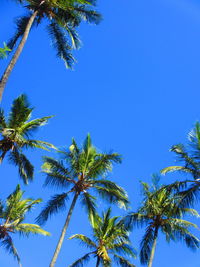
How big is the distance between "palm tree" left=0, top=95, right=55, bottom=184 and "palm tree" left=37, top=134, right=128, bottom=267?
1686 mm

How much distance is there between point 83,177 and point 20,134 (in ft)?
14.2

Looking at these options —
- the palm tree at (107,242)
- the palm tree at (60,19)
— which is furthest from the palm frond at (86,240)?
the palm tree at (60,19)

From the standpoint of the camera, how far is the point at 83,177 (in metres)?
18.2

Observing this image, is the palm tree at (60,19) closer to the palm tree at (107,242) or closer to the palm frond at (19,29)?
the palm frond at (19,29)

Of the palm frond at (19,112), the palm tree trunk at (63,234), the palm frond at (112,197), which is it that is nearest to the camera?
the palm tree trunk at (63,234)

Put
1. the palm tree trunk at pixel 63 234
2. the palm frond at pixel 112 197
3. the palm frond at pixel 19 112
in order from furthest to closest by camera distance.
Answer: the palm frond at pixel 112 197
the palm frond at pixel 19 112
the palm tree trunk at pixel 63 234

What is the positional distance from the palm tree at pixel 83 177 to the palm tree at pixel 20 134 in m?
1.69

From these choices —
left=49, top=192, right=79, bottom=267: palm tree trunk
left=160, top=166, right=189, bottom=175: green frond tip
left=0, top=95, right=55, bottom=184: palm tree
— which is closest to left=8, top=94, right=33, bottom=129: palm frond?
left=0, top=95, right=55, bottom=184: palm tree

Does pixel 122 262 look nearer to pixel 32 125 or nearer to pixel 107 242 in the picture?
pixel 107 242

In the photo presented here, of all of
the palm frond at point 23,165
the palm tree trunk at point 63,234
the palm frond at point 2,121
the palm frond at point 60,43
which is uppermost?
the palm frond at point 60,43

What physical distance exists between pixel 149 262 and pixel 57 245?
16.4 feet

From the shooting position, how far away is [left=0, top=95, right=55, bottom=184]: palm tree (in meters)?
16.2

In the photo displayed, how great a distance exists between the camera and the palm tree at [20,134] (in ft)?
53.2

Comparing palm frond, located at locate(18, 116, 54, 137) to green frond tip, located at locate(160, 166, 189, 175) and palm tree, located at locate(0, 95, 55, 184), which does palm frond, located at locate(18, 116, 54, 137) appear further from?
green frond tip, located at locate(160, 166, 189, 175)
